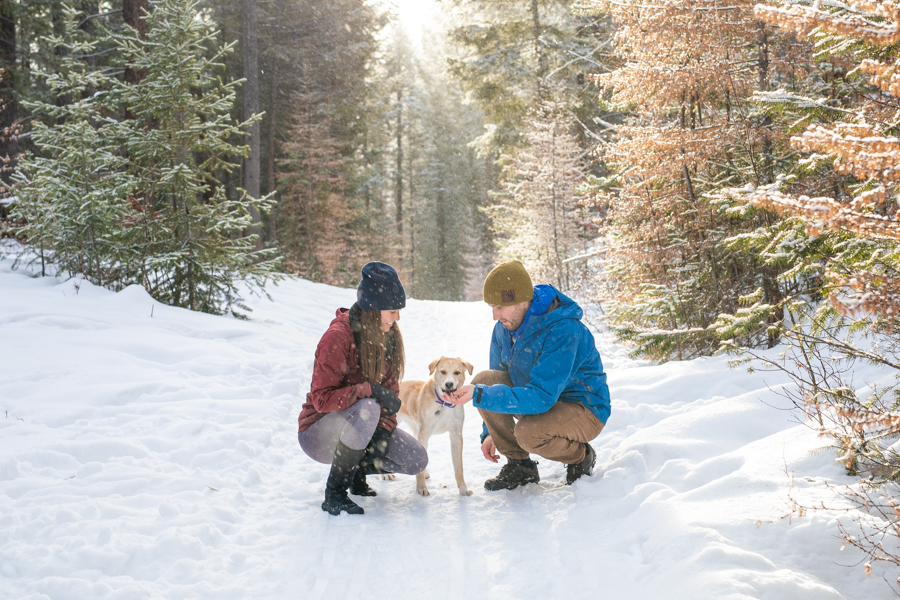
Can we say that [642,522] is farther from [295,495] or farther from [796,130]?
[796,130]

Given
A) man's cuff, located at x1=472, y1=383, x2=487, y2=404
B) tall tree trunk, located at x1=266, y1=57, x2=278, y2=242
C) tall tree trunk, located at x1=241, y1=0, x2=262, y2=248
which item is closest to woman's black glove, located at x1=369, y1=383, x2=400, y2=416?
man's cuff, located at x1=472, y1=383, x2=487, y2=404

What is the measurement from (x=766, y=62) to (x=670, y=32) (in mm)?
1117

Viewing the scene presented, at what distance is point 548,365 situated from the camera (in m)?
3.75

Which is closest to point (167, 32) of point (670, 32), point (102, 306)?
point (102, 306)

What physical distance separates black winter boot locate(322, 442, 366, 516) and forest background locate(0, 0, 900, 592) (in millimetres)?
2830

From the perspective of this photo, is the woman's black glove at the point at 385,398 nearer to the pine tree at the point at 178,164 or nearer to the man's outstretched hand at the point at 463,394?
the man's outstretched hand at the point at 463,394

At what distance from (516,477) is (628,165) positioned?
5.37 m

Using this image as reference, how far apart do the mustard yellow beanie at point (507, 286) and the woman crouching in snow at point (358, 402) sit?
2.25 ft

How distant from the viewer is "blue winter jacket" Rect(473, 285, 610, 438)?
147 inches

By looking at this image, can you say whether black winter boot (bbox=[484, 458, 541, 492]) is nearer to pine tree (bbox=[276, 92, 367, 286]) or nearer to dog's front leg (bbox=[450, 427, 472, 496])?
dog's front leg (bbox=[450, 427, 472, 496])

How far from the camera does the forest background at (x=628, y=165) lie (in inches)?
112

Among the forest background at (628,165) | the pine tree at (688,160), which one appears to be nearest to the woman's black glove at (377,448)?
the forest background at (628,165)

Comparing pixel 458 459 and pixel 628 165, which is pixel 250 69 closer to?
pixel 628 165

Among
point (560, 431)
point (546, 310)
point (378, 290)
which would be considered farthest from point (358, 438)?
point (546, 310)
